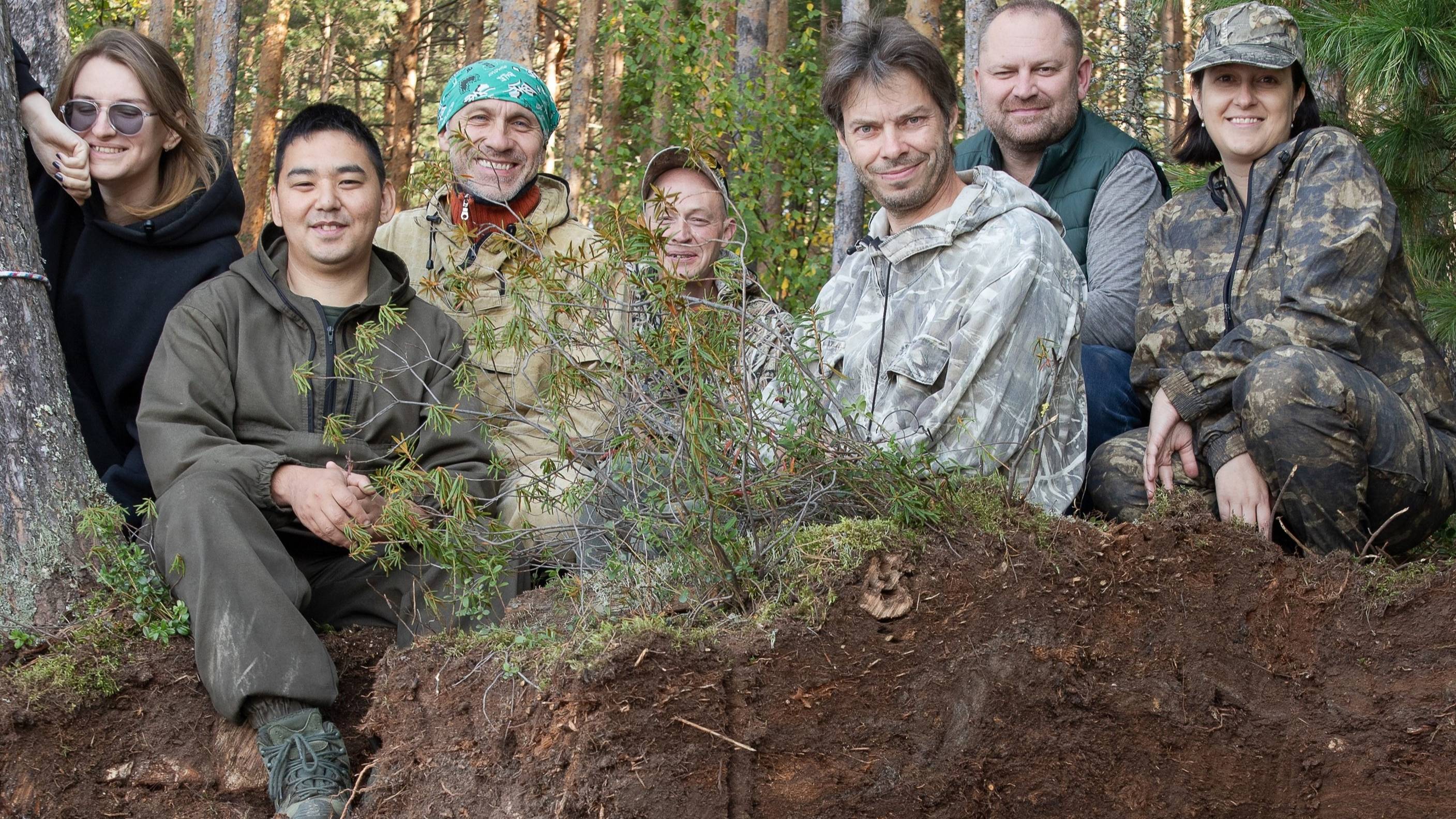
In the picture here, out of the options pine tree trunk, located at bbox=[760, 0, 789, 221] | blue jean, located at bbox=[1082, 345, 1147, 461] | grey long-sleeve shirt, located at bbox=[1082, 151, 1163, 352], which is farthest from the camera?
pine tree trunk, located at bbox=[760, 0, 789, 221]

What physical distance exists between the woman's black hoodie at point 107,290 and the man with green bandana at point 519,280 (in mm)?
867

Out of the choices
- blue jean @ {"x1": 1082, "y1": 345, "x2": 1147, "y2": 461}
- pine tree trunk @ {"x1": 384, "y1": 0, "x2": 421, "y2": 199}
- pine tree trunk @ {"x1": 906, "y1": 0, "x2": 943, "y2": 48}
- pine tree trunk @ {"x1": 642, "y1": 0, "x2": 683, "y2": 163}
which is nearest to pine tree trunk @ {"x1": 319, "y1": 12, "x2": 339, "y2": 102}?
pine tree trunk @ {"x1": 384, "y1": 0, "x2": 421, "y2": 199}

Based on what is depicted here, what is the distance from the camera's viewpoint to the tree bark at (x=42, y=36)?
460cm

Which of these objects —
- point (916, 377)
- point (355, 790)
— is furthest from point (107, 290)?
point (916, 377)

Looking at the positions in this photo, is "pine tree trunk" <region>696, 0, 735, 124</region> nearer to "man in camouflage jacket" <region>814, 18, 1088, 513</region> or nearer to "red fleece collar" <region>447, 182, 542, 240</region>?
"red fleece collar" <region>447, 182, 542, 240</region>

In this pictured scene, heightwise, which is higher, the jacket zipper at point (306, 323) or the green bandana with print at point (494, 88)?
the green bandana with print at point (494, 88)

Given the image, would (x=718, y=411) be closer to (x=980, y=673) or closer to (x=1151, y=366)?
(x=980, y=673)

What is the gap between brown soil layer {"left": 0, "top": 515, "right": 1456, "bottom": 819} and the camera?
8.89 ft

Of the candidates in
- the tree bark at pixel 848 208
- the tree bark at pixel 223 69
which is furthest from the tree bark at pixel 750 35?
the tree bark at pixel 223 69

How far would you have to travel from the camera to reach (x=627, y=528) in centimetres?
324

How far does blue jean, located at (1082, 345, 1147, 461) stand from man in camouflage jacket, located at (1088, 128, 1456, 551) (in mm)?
210

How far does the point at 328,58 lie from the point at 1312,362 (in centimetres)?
1865

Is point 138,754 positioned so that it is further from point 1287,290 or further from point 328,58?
point 328,58

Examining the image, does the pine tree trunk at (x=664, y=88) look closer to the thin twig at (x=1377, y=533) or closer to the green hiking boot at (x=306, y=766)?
the thin twig at (x=1377, y=533)
